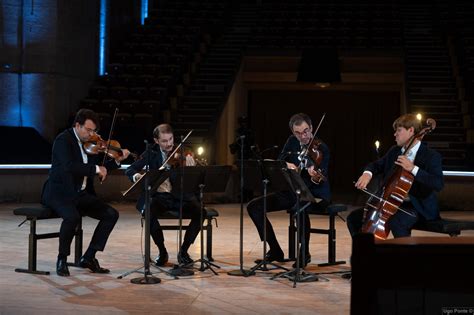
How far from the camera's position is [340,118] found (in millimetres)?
18172

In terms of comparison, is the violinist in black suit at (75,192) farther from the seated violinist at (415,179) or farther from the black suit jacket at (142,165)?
the seated violinist at (415,179)

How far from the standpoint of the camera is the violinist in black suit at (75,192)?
5.84m

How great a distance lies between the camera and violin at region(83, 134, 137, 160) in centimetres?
609

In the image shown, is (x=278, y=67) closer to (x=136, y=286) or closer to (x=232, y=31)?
(x=232, y=31)

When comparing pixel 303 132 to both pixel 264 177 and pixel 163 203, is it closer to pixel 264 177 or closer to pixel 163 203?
pixel 264 177

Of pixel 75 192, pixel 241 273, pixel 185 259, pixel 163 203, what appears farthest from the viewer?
pixel 163 203

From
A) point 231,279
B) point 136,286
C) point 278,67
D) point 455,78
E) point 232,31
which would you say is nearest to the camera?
point 136,286

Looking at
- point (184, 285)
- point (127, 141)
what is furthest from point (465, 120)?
point (184, 285)

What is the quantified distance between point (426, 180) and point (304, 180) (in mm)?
1339

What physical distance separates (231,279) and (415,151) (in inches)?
65.0

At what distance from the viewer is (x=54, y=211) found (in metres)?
5.92

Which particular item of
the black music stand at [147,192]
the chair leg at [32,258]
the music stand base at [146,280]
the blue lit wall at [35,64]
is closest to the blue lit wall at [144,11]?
the blue lit wall at [35,64]

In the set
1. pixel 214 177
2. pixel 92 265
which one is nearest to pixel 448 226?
pixel 214 177

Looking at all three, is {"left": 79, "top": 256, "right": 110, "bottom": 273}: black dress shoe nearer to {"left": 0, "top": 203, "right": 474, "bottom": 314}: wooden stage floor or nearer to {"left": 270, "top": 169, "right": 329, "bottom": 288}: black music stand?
{"left": 0, "top": 203, "right": 474, "bottom": 314}: wooden stage floor
